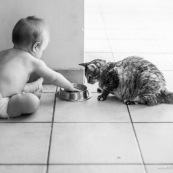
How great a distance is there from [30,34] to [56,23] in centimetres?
36

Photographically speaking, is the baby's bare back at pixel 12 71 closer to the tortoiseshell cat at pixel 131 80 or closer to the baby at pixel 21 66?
the baby at pixel 21 66

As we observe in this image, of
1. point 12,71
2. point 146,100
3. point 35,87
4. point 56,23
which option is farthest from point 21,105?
point 146,100

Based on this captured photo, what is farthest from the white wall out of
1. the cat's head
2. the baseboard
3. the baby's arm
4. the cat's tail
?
the cat's tail

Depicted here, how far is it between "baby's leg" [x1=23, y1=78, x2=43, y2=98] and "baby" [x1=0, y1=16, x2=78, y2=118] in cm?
15

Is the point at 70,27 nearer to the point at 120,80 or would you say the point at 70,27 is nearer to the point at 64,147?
the point at 120,80

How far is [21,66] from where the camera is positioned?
238cm

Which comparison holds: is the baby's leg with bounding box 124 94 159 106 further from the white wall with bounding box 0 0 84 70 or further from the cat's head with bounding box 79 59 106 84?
the white wall with bounding box 0 0 84 70

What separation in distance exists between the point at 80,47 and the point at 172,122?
916mm

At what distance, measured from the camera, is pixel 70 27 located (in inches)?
106

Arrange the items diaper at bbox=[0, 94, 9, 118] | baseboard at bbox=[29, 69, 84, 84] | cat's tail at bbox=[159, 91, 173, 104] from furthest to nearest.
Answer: baseboard at bbox=[29, 69, 84, 84], cat's tail at bbox=[159, 91, 173, 104], diaper at bbox=[0, 94, 9, 118]

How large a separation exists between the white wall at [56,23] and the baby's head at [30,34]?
223mm

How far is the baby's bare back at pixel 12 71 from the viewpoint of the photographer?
233 cm

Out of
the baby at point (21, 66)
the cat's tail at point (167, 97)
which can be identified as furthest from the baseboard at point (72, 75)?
the cat's tail at point (167, 97)

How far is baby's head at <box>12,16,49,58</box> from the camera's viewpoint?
2375mm
